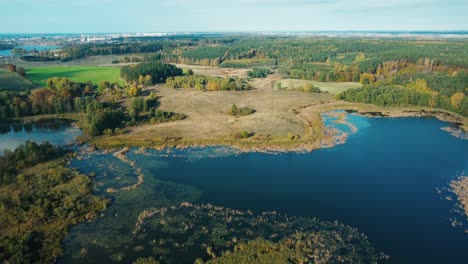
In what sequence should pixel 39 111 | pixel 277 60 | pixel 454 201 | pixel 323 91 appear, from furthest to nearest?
pixel 277 60 → pixel 323 91 → pixel 39 111 → pixel 454 201

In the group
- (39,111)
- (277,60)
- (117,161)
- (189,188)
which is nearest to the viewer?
(189,188)

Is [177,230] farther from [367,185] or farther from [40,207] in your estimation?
[367,185]

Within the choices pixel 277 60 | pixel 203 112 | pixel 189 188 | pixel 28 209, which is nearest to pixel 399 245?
pixel 189 188

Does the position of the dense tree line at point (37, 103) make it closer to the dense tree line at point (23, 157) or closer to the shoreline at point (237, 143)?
the shoreline at point (237, 143)

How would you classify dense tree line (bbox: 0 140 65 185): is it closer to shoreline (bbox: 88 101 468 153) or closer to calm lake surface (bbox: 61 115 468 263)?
calm lake surface (bbox: 61 115 468 263)

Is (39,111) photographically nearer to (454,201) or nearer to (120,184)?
(120,184)

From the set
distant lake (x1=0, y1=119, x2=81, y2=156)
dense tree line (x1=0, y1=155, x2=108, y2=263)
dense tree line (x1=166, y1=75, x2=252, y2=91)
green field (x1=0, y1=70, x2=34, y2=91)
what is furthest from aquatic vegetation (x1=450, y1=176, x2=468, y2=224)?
green field (x1=0, y1=70, x2=34, y2=91)

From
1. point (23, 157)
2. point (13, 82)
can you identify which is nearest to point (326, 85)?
point (23, 157)

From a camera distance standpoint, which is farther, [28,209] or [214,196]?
[214,196]
